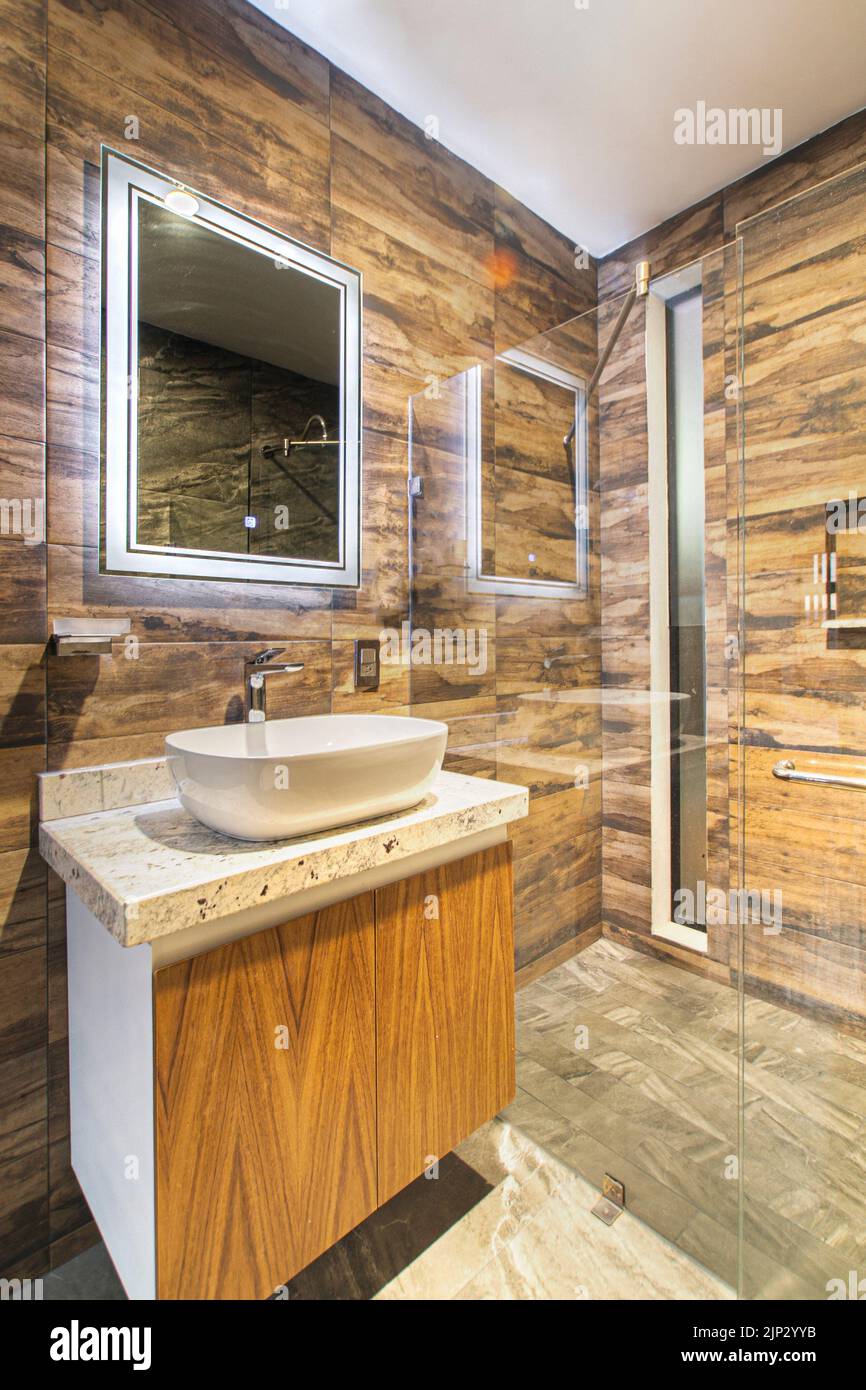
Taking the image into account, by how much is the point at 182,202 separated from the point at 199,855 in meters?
1.42

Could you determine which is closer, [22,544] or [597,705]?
[22,544]

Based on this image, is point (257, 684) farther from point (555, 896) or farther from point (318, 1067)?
point (555, 896)

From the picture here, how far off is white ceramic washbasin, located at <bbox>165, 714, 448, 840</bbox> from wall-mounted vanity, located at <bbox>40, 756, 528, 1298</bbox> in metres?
0.04

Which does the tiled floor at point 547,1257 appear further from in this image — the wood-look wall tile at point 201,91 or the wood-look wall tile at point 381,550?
the wood-look wall tile at point 201,91

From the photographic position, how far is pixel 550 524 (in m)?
1.75

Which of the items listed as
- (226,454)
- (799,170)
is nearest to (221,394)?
(226,454)

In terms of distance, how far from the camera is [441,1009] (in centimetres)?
121

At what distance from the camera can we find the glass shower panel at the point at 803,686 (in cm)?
123

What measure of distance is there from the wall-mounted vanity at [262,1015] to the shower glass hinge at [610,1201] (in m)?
0.33

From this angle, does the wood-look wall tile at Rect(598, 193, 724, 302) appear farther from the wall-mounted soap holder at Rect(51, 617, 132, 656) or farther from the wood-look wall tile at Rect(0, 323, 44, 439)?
the wall-mounted soap holder at Rect(51, 617, 132, 656)

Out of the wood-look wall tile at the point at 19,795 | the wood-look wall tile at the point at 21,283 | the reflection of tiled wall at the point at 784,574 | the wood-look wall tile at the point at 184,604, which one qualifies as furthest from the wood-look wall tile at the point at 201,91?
the wood-look wall tile at the point at 19,795

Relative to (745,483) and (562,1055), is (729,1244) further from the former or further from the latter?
(745,483)

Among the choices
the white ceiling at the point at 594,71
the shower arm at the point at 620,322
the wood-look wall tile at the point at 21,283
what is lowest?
the wood-look wall tile at the point at 21,283
